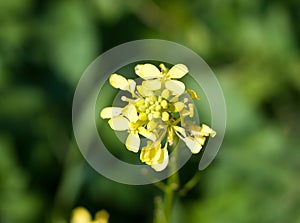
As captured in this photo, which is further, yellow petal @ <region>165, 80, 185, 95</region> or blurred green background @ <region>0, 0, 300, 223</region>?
blurred green background @ <region>0, 0, 300, 223</region>

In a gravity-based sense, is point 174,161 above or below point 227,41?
above

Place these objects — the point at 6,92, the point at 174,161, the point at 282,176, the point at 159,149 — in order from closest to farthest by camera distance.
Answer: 1. the point at 159,149
2. the point at 174,161
3. the point at 282,176
4. the point at 6,92

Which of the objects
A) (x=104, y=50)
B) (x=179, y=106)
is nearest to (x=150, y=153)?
(x=179, y=106)

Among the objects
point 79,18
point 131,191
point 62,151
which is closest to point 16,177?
point 62,151

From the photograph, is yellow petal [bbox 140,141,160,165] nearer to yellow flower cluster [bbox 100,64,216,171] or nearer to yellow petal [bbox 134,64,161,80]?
yellow flower cluster [bbox 100,64,216,171]

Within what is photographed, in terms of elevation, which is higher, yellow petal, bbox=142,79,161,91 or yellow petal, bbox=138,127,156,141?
yellow petal, bbox=142,79,161,91

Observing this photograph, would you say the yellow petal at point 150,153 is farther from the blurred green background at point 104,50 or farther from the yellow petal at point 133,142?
the blurred green background at point 104,50

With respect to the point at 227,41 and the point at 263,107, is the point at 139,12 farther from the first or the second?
the point at 263,107

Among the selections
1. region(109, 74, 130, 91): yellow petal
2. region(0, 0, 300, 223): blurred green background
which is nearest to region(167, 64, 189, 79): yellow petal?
region(109, 74, 130, 91): yellow petal
